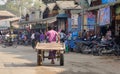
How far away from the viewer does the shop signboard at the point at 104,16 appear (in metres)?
23.2

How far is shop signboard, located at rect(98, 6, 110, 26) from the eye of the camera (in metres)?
23.2

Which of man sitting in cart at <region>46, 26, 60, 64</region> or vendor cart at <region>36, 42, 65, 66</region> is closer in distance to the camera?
vendor cart at <region>36, 42, 65, 66</region>

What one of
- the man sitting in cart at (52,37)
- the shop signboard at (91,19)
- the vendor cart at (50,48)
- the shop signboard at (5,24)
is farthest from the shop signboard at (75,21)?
the shop signboard at (5,24)

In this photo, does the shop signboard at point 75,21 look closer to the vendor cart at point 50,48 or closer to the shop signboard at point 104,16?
the shop signboard at point 104,16

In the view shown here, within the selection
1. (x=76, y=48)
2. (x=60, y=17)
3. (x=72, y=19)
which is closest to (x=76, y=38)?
(x=76, y=48)

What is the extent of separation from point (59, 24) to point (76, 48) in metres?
12.6

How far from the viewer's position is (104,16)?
23.8 m

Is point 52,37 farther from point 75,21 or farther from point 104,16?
point 75,21

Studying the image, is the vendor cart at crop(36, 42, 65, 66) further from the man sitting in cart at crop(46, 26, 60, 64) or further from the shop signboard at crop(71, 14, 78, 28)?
the shop signboard at crop(71, 14, 78, 28)

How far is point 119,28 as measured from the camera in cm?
2525

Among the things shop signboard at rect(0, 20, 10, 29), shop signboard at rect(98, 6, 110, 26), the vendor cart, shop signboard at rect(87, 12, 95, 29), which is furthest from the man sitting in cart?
shop signboard at rect(0, 20, 10, 29)

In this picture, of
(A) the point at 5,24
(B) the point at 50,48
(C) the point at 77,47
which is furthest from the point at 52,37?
(A) the point at 5,24

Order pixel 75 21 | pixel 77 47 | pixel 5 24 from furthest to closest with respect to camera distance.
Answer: pixel 5 24, pixel 75 21, pixel 77 47

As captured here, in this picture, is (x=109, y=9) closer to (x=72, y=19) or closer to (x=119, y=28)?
(x=119, y=28)
